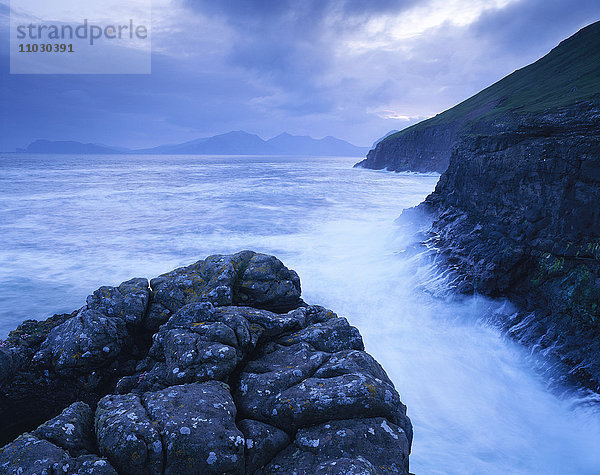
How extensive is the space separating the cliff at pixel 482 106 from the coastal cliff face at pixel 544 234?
36677 millimetres

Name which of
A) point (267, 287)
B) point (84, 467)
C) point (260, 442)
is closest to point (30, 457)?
point (84, 467)

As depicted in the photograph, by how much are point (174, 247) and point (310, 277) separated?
12702mm

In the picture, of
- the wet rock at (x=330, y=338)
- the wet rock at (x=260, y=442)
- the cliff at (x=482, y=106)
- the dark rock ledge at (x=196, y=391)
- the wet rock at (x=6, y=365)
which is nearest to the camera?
the dark rock ledge at (x=196, y=391)

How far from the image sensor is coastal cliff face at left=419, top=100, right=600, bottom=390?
1399 centimetres

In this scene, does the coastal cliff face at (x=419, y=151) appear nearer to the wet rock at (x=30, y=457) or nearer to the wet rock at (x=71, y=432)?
the wet rock at (x=71, y=432)

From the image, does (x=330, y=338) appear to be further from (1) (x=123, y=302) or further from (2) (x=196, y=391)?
(1) (x=123, y=302)

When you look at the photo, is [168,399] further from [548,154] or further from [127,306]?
[548,154]

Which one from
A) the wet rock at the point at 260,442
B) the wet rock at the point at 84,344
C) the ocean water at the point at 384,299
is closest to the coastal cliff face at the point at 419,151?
the ocean water at the point at 384,299

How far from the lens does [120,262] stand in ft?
79.4

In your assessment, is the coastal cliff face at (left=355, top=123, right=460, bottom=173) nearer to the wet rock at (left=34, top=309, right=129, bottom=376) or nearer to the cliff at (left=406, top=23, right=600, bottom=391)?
the cliff at (left=406, top=23, right=600, bottom=391)

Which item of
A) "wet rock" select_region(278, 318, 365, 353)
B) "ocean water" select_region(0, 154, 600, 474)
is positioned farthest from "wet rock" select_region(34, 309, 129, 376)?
Result: "ocean water" select_region(0, 154, 600, 474)

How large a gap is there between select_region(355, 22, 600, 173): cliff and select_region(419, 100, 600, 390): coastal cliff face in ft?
120

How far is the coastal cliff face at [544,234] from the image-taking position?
14.0 metres

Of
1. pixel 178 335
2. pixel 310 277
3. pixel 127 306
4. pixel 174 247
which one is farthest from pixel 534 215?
Result: pixel 174 247
